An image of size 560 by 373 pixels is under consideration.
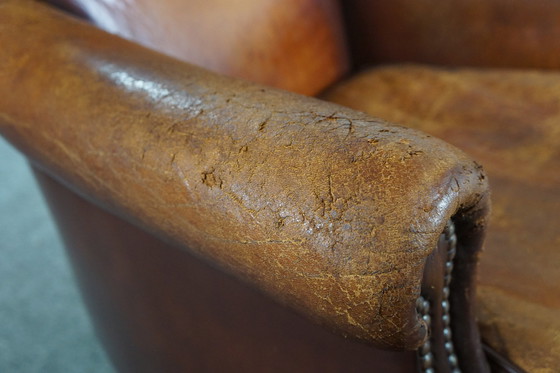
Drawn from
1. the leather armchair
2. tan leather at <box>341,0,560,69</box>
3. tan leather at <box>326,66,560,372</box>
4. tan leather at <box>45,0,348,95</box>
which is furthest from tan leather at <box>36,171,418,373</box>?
tan leather at <box>341,0,560,69</box>

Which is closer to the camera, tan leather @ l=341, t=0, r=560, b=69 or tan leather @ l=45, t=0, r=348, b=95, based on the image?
tan leather @ l=45, t=0, r=348, b=95

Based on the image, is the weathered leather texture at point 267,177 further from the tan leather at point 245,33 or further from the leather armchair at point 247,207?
the tan leather at point 245,33

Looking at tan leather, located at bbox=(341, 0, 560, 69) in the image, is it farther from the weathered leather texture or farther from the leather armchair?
the weathered leather texture

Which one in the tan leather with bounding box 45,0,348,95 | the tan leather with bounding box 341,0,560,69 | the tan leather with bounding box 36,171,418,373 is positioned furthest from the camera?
the tan leather with bounding box 341,0,560,69

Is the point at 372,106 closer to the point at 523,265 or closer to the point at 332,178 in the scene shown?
the point at 523,265

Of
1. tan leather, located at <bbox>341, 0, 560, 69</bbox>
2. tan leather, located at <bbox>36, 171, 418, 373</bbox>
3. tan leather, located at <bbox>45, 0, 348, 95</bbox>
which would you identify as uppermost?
tan leather, located at <bbox>341, 0, 560, 69</bbox>

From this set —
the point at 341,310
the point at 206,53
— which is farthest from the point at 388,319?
the point at 206,53
